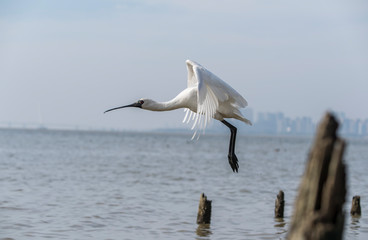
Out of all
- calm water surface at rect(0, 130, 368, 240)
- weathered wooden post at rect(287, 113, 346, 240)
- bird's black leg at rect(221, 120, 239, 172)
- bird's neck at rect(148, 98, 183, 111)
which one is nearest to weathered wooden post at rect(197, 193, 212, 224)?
calm water surface at rect(0, 130, 368, 240)

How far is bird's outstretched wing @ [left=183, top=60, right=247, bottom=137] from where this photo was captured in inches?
425

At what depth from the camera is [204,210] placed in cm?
1484

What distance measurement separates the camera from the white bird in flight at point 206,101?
10930mm

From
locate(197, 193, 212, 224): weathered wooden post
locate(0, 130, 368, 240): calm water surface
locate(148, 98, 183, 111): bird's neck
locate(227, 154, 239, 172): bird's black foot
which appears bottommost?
locate(0, 130, 368, 240): calm water surface

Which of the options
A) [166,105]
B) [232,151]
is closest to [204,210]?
[232,151]

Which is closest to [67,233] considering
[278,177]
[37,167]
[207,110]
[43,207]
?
[43,207]

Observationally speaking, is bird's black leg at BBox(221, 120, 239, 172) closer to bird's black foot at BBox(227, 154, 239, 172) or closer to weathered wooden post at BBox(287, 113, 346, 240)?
bird's black foot at BBox(227, 154, 239, 172)

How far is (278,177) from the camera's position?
30484 millimetres

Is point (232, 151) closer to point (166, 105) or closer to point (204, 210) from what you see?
point (166, 105)

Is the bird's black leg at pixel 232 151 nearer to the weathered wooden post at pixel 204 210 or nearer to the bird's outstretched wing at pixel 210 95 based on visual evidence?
the bird's outstretched wing at pixel 210 95

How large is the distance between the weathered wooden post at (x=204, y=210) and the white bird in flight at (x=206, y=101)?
3.01 metres

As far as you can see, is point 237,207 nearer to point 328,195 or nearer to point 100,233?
point 100,233

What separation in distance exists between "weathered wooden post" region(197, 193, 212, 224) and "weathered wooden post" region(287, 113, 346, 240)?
9.82 meters

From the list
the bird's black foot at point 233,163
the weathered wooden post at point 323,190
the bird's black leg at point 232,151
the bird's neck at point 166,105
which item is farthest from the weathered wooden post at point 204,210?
the weathered wooden post at point 323,190
